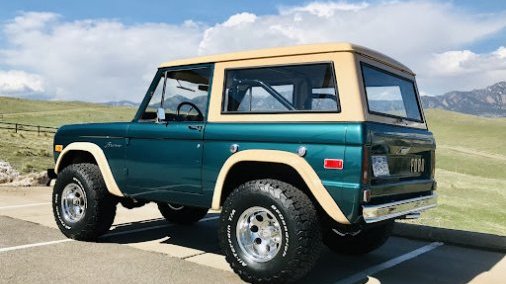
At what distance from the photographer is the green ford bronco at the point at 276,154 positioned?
3.97 meters

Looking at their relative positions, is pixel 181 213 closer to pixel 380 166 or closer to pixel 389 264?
pixel 389 264

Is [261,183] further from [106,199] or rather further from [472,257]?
[472,257]

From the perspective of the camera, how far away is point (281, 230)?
408 centimetres

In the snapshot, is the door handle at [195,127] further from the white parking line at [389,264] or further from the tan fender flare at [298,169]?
the white parking line at [389,264]

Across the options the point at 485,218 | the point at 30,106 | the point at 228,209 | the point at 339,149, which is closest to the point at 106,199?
the point at 228,209

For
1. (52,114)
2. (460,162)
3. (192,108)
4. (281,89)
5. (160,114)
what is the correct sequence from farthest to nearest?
(52,114) → (460,162) → (192,108) → (160,114) → (281,89)

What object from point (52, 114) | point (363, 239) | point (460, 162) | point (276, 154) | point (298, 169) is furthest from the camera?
point (52, 114)

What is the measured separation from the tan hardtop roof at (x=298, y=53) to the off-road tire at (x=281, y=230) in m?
1.18

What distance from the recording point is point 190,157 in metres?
4.80

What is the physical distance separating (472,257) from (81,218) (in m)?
4.50

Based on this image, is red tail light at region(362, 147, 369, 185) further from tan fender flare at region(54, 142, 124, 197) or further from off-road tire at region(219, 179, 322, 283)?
tan fender flare at region(54, 142, 124, 197)

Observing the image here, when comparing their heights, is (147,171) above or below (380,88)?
below

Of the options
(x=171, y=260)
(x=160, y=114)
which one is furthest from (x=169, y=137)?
(x=171, y=260)

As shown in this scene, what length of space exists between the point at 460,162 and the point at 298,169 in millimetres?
39142
